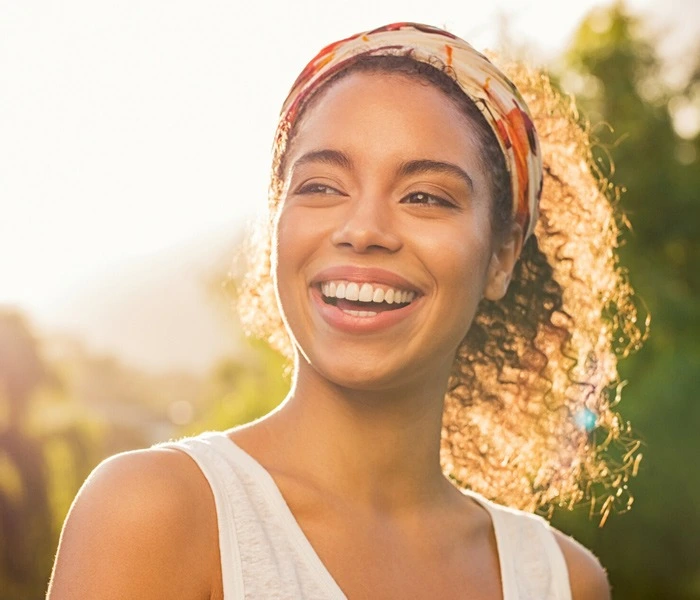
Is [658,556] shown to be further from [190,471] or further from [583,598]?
[190,471]

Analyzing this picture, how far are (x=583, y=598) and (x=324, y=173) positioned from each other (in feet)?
4.36

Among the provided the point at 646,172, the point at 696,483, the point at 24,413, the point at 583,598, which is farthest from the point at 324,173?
the point at 646,172

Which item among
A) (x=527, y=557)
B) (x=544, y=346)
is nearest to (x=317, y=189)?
(x=527, y=557)

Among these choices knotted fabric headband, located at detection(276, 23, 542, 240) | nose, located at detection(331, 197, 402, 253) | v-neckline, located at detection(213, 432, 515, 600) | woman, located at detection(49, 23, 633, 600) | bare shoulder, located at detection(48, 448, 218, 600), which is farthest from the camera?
knotted fabric headband, located at detection(276, 23, 542, 240)

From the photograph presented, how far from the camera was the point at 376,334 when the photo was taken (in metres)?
2.63

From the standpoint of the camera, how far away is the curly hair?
3619 millimetres

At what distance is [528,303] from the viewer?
3.63 m

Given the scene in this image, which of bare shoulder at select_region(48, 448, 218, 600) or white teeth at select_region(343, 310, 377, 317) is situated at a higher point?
white teeth at select_region(343, 310, 377, 317)

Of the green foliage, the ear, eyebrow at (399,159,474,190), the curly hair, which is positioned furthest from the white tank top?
the green foliage

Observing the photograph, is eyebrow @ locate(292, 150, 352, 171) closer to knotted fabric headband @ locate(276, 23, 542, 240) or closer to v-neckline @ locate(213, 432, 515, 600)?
knotted fabric headband @ locate(276, 23, 542, 240)

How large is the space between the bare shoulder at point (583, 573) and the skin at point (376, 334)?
11.7 inches

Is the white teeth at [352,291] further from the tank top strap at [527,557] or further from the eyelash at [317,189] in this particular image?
the tank top strap at [527,557]

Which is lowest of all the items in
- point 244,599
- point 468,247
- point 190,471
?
point 244,599

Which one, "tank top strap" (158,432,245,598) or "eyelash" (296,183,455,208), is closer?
"tank top strap" (158,432,245,598)
